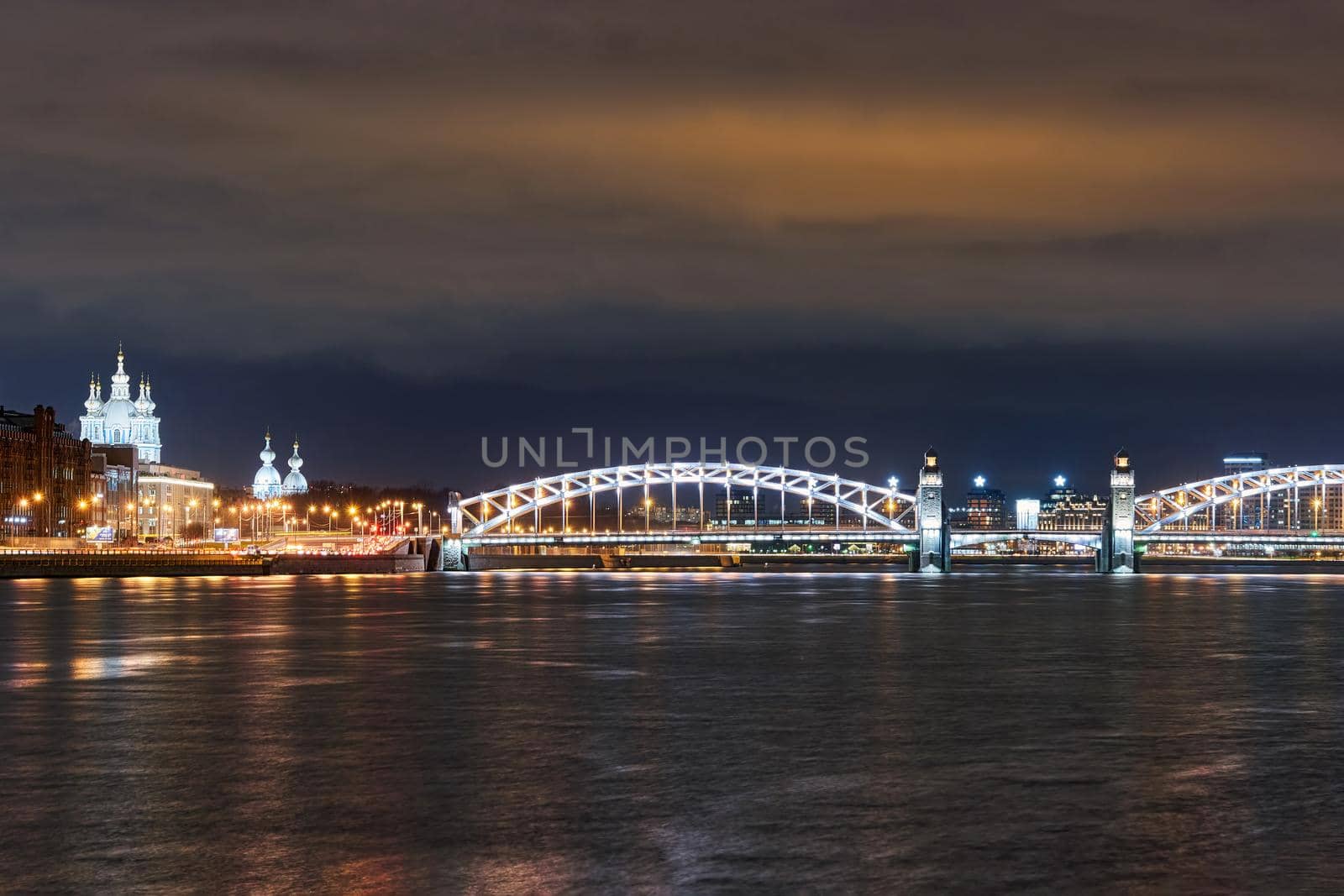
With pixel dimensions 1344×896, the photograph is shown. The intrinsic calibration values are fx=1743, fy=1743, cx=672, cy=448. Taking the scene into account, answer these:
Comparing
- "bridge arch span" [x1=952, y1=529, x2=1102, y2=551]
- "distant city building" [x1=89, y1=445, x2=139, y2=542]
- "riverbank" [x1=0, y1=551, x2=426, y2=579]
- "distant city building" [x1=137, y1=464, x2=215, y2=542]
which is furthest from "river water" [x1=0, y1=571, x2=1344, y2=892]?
"distant city building" [x1=137, y1=464, x2=215, y2=542]

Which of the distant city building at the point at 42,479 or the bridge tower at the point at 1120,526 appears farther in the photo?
the bridge tower at the point at 1120,526

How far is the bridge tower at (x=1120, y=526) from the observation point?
14225cm

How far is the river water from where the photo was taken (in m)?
13.0

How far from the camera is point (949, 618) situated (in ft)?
183

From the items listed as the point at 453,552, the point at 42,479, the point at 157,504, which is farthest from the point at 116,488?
the point at 453,552

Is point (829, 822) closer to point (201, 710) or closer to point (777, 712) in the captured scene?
point (777, 712)

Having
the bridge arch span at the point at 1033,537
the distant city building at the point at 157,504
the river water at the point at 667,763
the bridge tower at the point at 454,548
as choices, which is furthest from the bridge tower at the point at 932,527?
the river water at the point at 667,763

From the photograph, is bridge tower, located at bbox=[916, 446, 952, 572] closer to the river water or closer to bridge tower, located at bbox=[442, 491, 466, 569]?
bridge tower, located at bbox=[442, 491, 466, 569]

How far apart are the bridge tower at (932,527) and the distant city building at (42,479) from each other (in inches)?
2643

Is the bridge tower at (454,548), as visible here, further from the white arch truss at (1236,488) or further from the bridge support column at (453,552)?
the white arch truss at (1236,488)

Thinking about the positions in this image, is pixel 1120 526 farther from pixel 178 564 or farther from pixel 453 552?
pixel 178 564

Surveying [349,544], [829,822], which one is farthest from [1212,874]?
[349,544]

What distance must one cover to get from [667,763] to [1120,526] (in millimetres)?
129970

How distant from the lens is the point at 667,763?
18391 millimetres
